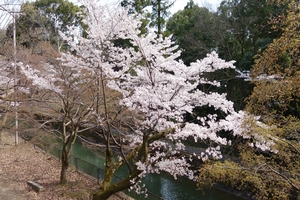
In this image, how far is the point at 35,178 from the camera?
9398 mm

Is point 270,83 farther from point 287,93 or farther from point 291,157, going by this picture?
point 291,157

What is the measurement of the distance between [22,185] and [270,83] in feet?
27.6

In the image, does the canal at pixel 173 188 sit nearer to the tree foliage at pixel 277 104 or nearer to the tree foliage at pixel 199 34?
the tree foliage at pixel 277 104

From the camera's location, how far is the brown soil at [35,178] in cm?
809

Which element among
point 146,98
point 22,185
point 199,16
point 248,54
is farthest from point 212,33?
point 22,185

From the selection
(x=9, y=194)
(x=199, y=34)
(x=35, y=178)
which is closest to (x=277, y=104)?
(x=9, y=194)

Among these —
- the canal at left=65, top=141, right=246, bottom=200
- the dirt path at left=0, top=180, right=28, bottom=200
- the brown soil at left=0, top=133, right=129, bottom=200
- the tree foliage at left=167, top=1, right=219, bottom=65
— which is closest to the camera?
the dirt path at left=0, top=180, right=28, bottom=200

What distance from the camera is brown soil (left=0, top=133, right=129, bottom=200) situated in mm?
8086

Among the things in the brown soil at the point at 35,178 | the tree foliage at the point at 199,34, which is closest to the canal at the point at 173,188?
the brown soil at the point at 35,178

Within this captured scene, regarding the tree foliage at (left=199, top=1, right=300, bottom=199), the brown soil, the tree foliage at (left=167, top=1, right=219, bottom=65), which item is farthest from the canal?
the tree foliage at (left=167, top=1, right=219, bottom=65)

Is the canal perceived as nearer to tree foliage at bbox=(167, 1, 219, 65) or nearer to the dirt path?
the dirt path

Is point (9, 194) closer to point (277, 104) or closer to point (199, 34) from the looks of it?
point (277, 104)

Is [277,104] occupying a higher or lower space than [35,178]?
higher

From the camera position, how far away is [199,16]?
17.4 m
